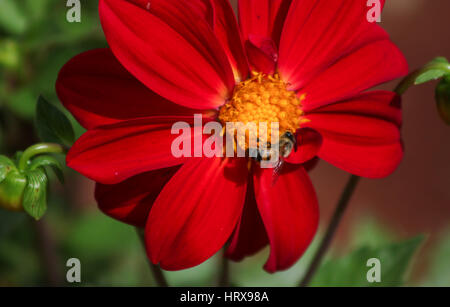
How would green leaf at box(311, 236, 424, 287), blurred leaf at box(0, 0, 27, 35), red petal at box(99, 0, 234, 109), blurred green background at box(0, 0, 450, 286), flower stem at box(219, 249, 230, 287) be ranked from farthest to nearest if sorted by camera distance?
1. blurred leaf at box(0, 0, 27, 35)
2. blurred green background at box(0, 0, 450, 286)
3. green leaf at box(311, 236, 424, 287)
4. flower stem at box(219, 249, 230, 287)
5. red petal at box(99, 0, 234, 109)

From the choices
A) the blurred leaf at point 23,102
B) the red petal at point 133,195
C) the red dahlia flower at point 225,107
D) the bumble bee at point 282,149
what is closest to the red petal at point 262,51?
the red dahlia flower at point 225,107

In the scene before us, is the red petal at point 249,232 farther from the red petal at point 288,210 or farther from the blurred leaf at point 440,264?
the blurred leaf at point 440,264

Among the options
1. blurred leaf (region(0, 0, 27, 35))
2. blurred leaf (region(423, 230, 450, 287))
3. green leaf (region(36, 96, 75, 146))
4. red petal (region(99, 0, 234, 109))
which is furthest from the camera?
blurred leaf (region(423, 230, 450, 287))

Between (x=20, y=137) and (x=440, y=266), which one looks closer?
(x=20, y=137)

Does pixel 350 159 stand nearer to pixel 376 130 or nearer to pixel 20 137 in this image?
pixel 376 130

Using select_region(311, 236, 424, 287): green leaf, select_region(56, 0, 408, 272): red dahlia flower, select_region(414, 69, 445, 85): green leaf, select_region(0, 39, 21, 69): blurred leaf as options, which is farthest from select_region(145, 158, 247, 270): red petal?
select_region(0, 39, 21, 69): blurred leaf

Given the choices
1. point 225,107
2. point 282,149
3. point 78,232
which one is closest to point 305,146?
point 282,149

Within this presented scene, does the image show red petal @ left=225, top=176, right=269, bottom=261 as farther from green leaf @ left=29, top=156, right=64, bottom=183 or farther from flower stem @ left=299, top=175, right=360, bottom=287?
green leaf @ left=29, top=156, right=64, bottom=183

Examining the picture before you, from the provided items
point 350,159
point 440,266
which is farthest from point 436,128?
point 350,159
